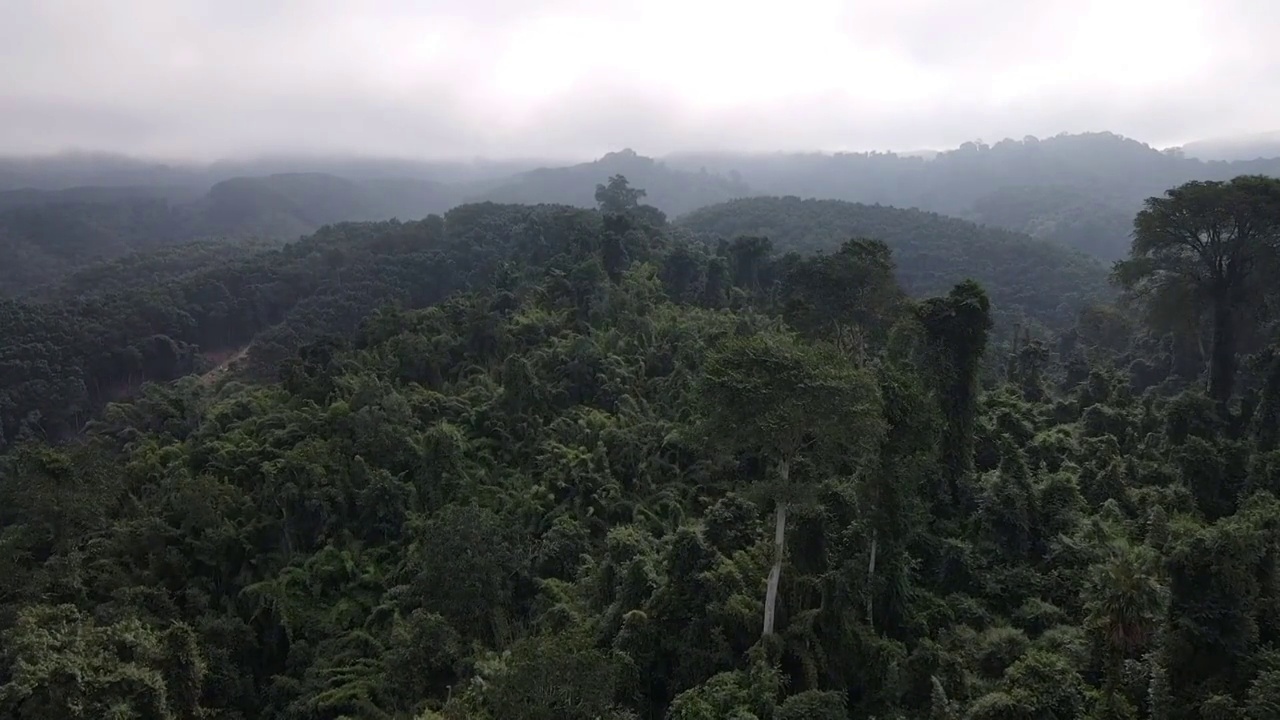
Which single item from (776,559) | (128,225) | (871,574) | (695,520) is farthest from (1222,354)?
(128,225)

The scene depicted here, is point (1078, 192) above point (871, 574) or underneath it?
above

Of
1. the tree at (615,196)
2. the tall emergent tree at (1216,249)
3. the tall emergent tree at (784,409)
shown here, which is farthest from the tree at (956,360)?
the tree at (615,196)

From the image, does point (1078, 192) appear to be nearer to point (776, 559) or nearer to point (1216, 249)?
point (1216, 249)

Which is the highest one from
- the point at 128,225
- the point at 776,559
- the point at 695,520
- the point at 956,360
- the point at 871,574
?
the point at 128,225

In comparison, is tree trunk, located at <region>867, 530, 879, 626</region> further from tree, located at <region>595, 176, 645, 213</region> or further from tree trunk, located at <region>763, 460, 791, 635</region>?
tree, located at <region>595, 176, 645, 213</region>

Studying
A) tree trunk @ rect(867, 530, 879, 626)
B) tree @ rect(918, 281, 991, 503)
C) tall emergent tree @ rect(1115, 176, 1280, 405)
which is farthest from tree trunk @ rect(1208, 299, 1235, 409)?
tree trunk @ rect(867, 530, 879, 626)

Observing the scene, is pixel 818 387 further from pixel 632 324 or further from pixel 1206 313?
pixel 1206 313

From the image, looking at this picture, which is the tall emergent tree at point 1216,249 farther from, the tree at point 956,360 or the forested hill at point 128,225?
the forested hill at point 128,225
